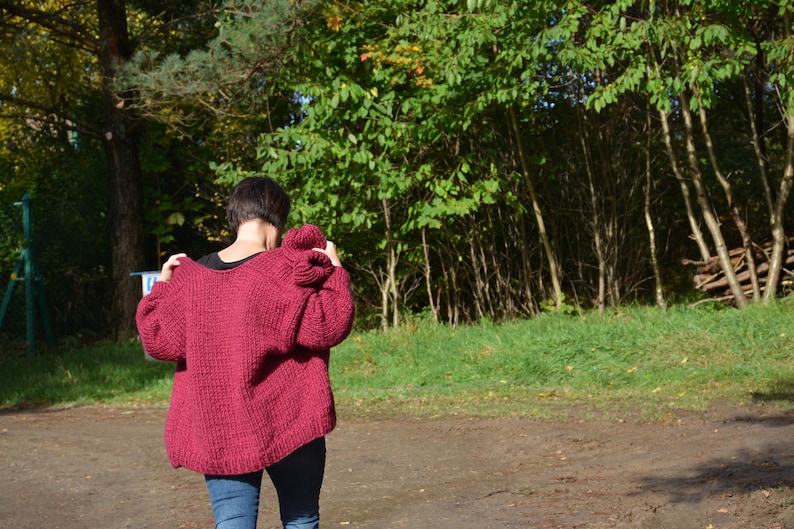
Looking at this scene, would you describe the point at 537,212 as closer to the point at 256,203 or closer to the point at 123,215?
the point at 123,215

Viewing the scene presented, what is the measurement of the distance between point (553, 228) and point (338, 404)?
520 cm

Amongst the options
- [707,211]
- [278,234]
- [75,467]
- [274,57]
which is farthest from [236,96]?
[278,234]

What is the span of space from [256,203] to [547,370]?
23.7 feet

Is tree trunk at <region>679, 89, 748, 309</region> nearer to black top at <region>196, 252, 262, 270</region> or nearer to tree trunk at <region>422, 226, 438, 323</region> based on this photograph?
tree trunk at <region>422, 226, 438, 323</region>

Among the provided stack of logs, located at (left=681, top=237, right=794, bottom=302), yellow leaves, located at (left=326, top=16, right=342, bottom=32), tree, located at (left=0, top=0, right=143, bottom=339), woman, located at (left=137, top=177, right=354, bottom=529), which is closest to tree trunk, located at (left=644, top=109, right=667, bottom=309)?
stack of logs, located at (left=681, top=237, right=794, bottom=302)

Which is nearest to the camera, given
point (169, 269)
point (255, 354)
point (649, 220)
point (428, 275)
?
point (255, 354)

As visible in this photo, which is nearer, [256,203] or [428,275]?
[256,203]

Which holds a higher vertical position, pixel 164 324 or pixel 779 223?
pixel 779 223

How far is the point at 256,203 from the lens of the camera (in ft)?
10.3

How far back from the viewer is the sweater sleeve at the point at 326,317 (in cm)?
296

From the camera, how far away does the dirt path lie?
5000 millimetres

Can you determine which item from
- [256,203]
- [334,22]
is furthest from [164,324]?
[334,22]

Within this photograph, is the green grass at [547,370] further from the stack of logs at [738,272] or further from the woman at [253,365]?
the woman at [253,365]

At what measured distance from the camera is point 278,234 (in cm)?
322
